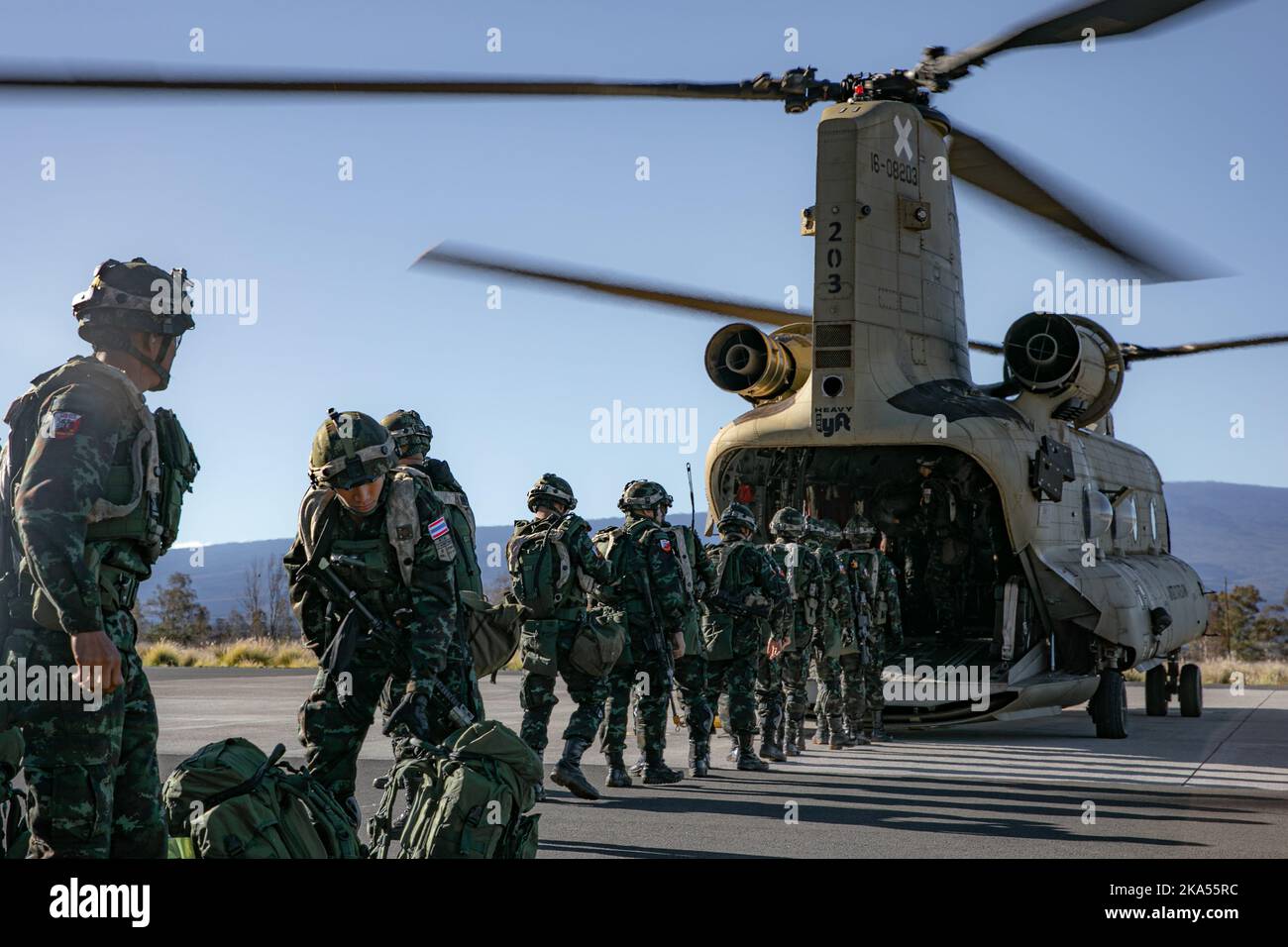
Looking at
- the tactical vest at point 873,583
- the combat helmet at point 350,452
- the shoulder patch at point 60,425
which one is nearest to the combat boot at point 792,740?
the tactical vest at point 873,583

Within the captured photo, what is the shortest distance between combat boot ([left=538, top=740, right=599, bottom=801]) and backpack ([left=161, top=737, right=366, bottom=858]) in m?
4.01

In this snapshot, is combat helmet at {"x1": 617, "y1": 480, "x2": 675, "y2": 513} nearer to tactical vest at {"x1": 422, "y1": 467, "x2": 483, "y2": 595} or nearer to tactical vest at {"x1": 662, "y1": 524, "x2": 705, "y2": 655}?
tactical vest at {"x1": 662, "y1": 524, "x2": 705, "y2": 655}

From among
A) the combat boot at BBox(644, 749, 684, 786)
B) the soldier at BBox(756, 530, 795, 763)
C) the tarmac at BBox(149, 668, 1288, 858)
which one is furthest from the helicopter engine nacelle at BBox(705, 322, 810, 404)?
the combat boot at BBox(644, 749, 684, 786)

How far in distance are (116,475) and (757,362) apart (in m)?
9.37

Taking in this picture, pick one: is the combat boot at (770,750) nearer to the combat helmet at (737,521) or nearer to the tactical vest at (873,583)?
the combat helmet at (737,521)

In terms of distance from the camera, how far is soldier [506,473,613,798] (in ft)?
26.7

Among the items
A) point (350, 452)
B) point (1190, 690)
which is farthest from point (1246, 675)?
point (350, 452)

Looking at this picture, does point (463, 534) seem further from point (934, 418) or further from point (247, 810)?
point (934, 418)

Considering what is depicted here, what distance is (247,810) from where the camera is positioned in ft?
13.3

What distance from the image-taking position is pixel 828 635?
36.3 feet

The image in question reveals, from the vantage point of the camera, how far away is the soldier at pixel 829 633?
36.3 feet
